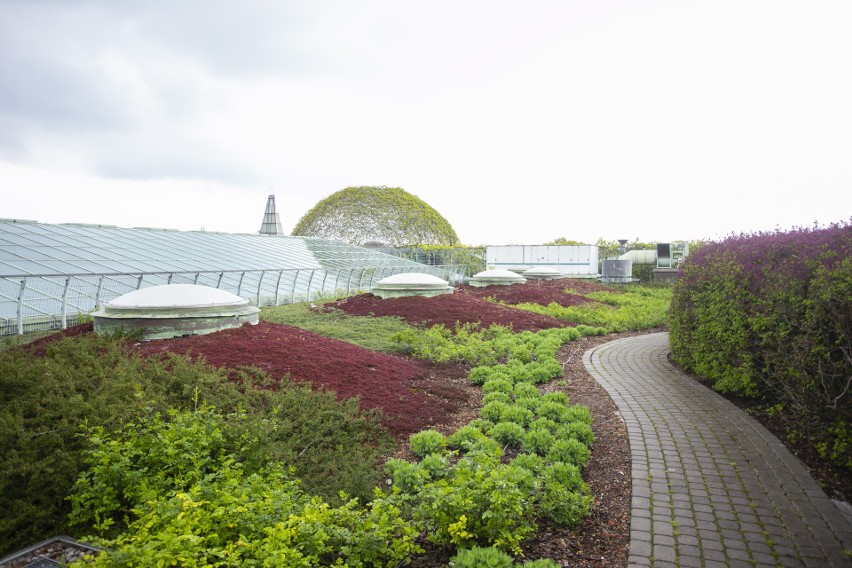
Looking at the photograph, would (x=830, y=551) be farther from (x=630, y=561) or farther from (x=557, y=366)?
(x=557, y=366)

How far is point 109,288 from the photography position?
14367 mm

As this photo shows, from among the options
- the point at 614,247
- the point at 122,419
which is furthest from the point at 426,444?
the point at 614,247

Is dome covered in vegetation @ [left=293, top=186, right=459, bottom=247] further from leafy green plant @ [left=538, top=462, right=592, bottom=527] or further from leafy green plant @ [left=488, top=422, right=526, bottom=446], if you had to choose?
leafy green plant @ [left=538, top=462, right=592, bottom=527]

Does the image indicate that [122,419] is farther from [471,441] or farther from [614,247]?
[614,247]

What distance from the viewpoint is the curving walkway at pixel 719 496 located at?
11.5 ft

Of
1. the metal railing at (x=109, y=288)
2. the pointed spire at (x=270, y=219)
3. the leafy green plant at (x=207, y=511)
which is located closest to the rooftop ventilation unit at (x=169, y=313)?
the metal railing at (x=109, y=288)

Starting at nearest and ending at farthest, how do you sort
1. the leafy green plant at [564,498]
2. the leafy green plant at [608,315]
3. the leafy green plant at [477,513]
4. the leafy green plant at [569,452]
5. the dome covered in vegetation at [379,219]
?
the leafy green plant at [477,513]
the leafy green plant at [564,498]
the leafy green plant at [569,452]
the leafy green plant at [608,315]
the dome covered in vegetation at [379,219]

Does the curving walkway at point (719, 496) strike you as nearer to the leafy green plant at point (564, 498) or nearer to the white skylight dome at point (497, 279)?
the leafy green plant at point (564, 498)

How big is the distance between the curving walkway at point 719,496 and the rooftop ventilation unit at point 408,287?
854cm

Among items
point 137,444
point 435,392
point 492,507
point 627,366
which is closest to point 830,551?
point 492,507

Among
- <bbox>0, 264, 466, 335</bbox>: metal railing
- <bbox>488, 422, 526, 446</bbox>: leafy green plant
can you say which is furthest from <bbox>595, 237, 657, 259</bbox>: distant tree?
<bbox>488, 422, 526, 446</bbox>: leafy green plant

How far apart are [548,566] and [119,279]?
49.0ft

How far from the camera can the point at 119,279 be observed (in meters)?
14.8

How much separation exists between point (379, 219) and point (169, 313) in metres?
43.1
